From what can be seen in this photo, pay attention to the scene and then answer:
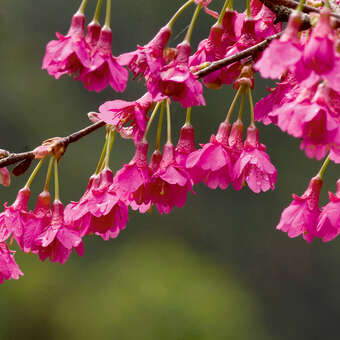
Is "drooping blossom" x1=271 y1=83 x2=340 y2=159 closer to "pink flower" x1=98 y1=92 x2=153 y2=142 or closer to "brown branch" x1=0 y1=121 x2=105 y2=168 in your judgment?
"pink flower" x1=98 y1=92 x2=153 y2=142

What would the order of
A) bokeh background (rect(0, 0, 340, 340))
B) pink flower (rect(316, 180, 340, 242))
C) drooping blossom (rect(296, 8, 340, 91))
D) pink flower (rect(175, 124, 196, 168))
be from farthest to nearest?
1. bokeh background (rect(0, 0, 340, 340))
2. pink flower (rect(175, 124, 196, 168))
3. pink flower (rect(316, 180, 340, 242))
4. drooping blossom (rect(296, 8, 340, 91))

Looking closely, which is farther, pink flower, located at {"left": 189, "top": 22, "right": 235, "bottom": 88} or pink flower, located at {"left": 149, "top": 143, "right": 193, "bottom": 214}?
pink flower, located at {"left": 189, "top": 22, "right": 235, "bottom": 88}

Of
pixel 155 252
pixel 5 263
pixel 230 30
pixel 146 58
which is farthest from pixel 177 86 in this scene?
pixel 155 252

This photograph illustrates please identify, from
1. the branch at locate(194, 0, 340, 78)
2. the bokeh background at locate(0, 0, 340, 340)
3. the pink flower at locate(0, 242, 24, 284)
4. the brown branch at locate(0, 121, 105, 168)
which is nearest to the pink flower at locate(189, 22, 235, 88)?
the branch at locate(194, 0, 340, 78)

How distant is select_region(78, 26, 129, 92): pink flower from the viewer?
114 cm

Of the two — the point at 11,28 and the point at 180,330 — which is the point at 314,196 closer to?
the point at 180,330

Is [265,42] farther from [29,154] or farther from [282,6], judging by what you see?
[29,154]

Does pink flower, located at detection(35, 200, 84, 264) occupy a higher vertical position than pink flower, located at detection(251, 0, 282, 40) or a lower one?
Answer: lower

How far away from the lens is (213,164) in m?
1.25

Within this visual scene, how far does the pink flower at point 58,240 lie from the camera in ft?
4.13

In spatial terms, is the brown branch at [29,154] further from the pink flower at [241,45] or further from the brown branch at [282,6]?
the brown branch at [282,6]

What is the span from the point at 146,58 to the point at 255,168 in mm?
288

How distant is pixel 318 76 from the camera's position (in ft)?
3.01

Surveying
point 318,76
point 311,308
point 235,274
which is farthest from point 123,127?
point 311,308
